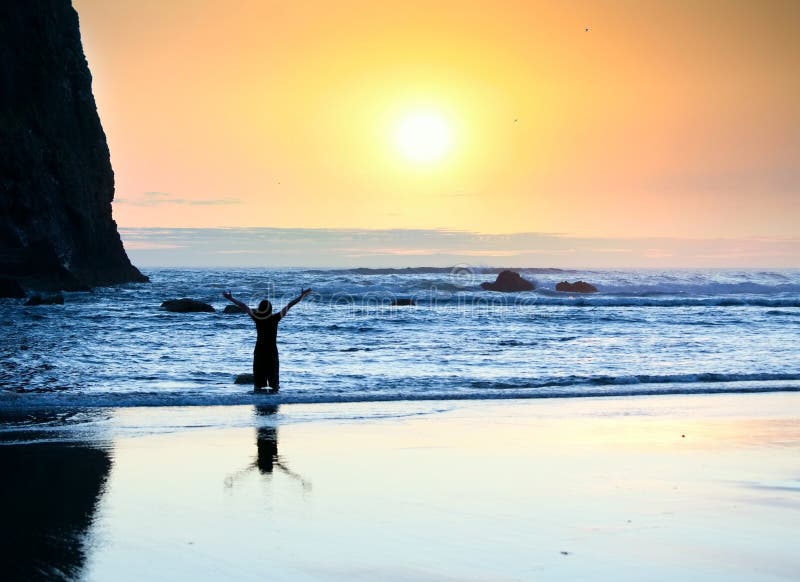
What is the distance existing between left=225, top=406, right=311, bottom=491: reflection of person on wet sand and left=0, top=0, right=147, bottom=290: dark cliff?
43681 mm

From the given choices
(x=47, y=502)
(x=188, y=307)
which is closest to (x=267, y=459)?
(x=47, y=502)

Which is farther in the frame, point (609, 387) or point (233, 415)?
point (609, 387)

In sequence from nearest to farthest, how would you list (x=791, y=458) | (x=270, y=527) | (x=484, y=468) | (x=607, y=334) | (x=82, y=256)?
(x=270, y=527)
(x=484, y=468)
(x=791, y=458)
(x=607, y=334)
(x=82, y=256)

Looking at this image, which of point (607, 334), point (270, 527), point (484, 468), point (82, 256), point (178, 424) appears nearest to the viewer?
point (270, 527)

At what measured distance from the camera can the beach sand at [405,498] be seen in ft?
17.5

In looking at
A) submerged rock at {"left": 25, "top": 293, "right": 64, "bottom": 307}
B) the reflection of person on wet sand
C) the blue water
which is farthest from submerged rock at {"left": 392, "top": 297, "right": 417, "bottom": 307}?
the reflection of person on wet sand

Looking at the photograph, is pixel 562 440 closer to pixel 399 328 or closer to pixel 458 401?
pixel 458 401

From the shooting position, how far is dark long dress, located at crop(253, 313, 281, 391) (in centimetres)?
1432

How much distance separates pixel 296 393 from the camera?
47.3ft

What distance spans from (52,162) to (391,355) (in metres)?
45.6

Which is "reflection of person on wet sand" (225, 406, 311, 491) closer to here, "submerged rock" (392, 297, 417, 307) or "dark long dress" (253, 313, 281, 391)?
"dark long dress" (253, 313, 281, 391)

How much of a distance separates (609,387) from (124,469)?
9.91 meters

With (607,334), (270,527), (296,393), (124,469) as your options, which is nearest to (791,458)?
(270,527)

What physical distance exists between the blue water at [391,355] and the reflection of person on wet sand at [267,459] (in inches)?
126
